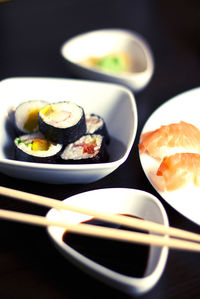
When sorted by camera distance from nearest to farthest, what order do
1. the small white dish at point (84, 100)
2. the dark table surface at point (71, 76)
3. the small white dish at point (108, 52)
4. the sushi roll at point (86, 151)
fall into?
the dark table surface at point (71, 76), the sushi roll at point (86, 151), the small white dish at point (84, 100), the small white dish at point (108, 52)

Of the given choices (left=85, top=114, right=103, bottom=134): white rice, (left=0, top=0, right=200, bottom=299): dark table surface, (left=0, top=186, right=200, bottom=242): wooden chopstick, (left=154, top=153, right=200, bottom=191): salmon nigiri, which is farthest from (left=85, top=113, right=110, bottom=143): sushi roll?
(left=0, top=186, right=200, bottom=242): wooden chopstick

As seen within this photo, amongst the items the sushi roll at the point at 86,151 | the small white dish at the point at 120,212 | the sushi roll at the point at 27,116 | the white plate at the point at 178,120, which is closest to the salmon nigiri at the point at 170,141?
the white plate at the point at 178,120

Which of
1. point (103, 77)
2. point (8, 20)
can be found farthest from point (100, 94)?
point (8, 20)

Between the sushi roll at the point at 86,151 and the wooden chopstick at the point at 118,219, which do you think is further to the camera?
A: the sushi roll at the point at 86,151

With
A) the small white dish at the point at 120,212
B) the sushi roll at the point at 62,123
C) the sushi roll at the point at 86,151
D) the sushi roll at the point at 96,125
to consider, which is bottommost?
the small white dish at the point at 120,212

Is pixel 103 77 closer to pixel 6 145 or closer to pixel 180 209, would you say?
pixel 6 145

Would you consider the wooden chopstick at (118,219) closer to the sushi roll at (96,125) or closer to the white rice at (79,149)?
the white rice at (79,149)

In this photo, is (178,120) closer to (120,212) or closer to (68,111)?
(68,111)
